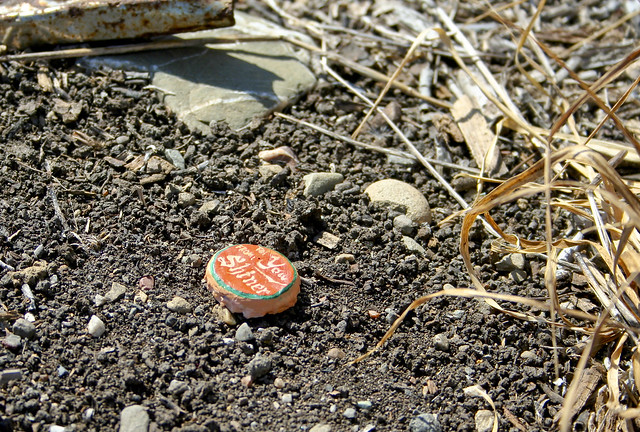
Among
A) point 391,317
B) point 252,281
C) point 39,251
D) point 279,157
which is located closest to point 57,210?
point 39,251

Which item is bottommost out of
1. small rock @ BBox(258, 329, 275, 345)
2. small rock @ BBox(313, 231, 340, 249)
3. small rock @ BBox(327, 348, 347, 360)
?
small rock @ BBox(327, 348, 347, 360)

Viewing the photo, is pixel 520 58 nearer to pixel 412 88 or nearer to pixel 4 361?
pixel 412 88

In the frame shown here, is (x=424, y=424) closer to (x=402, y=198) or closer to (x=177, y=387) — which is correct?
(x=177, y=387)

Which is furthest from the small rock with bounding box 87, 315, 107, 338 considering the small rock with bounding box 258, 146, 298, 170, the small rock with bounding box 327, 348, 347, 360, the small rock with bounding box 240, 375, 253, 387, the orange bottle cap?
the small rock with bounding box 258, 146, 298, 170

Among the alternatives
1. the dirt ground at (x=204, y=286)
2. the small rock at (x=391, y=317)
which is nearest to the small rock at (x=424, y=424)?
the dirt ground at (x=204, y=286)

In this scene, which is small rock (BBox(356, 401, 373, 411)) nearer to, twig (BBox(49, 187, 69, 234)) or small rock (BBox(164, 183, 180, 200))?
small rock (BBox(164, 183, 180, 200))
